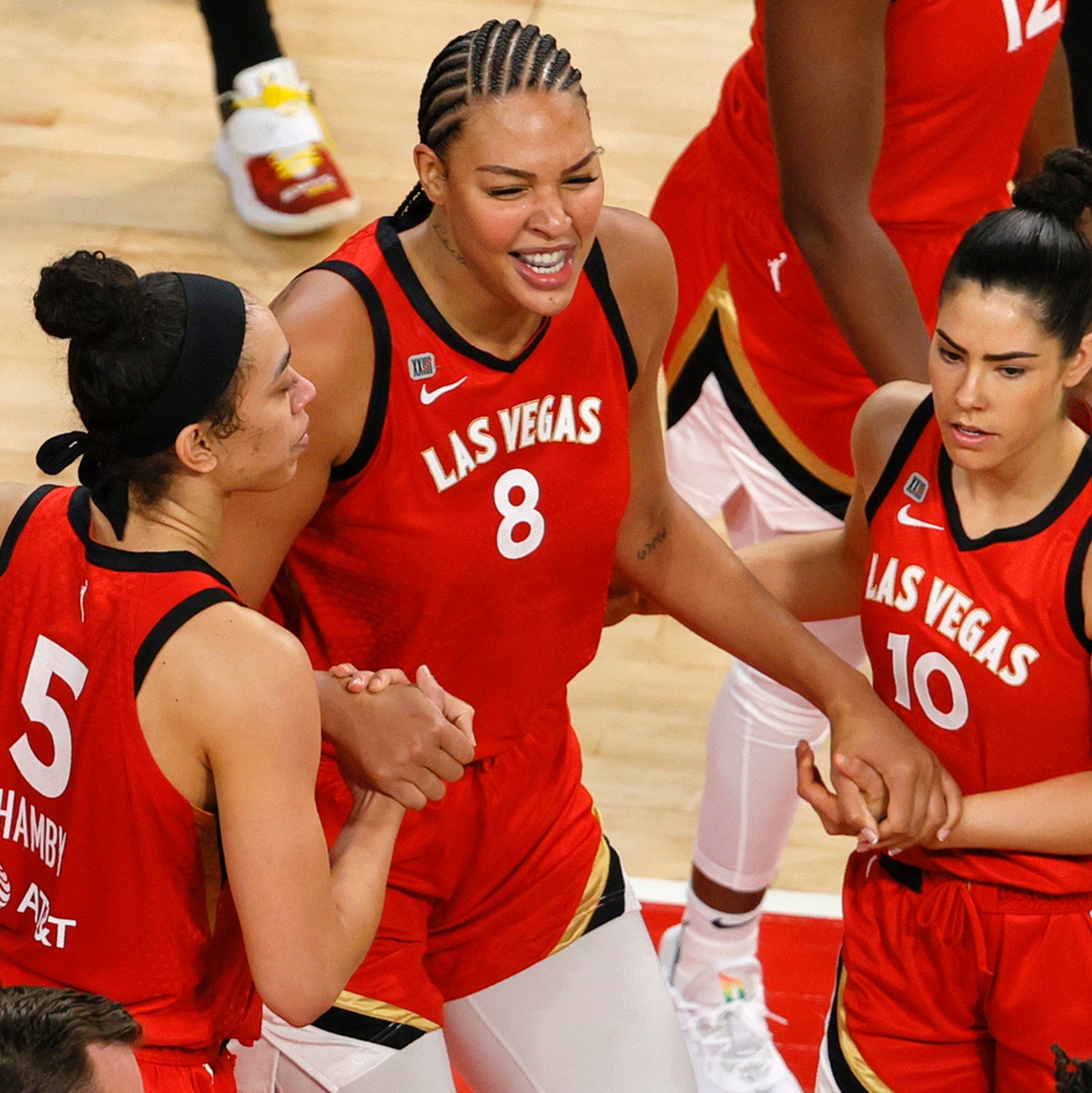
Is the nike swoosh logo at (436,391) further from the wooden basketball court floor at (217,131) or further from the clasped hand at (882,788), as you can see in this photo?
the wooden basketball court floor at (217,131)

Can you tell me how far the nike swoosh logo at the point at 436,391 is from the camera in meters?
2.27

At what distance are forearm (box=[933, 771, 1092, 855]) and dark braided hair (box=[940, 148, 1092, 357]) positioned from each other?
21.2 inches

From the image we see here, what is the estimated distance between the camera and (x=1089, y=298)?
2.34m

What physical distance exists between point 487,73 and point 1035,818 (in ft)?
3.69

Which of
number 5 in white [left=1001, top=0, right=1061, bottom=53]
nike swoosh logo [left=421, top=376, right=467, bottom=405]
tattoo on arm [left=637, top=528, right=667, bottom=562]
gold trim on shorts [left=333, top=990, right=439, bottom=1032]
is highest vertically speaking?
number 5 in white [left=1001, top=0, right=1061, bottom=53]

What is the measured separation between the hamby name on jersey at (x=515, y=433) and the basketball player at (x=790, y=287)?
681mm

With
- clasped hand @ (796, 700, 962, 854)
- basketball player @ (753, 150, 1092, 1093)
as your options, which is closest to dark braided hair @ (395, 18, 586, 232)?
basketball player @ (753, 150, 1092, 1093)

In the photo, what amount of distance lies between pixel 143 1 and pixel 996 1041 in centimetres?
497

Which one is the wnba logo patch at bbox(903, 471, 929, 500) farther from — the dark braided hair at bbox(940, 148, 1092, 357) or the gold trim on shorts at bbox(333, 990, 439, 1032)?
the gold trim on shorts at bbox(333, 990, 439, 1032)

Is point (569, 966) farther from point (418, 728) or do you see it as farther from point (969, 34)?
point (969, 34)

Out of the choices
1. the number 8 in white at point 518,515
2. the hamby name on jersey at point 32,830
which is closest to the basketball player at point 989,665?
the number 8 in white at point 518,515

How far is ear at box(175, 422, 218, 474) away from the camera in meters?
1.95

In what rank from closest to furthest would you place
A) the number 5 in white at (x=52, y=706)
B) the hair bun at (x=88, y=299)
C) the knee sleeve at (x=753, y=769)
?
the hair bun at (x=88, y=299)
the number 5 in white at (x=52, y=706)
the knee sleeve at (x=753, y=769)

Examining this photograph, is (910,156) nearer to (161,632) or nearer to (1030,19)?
(1030,19)
